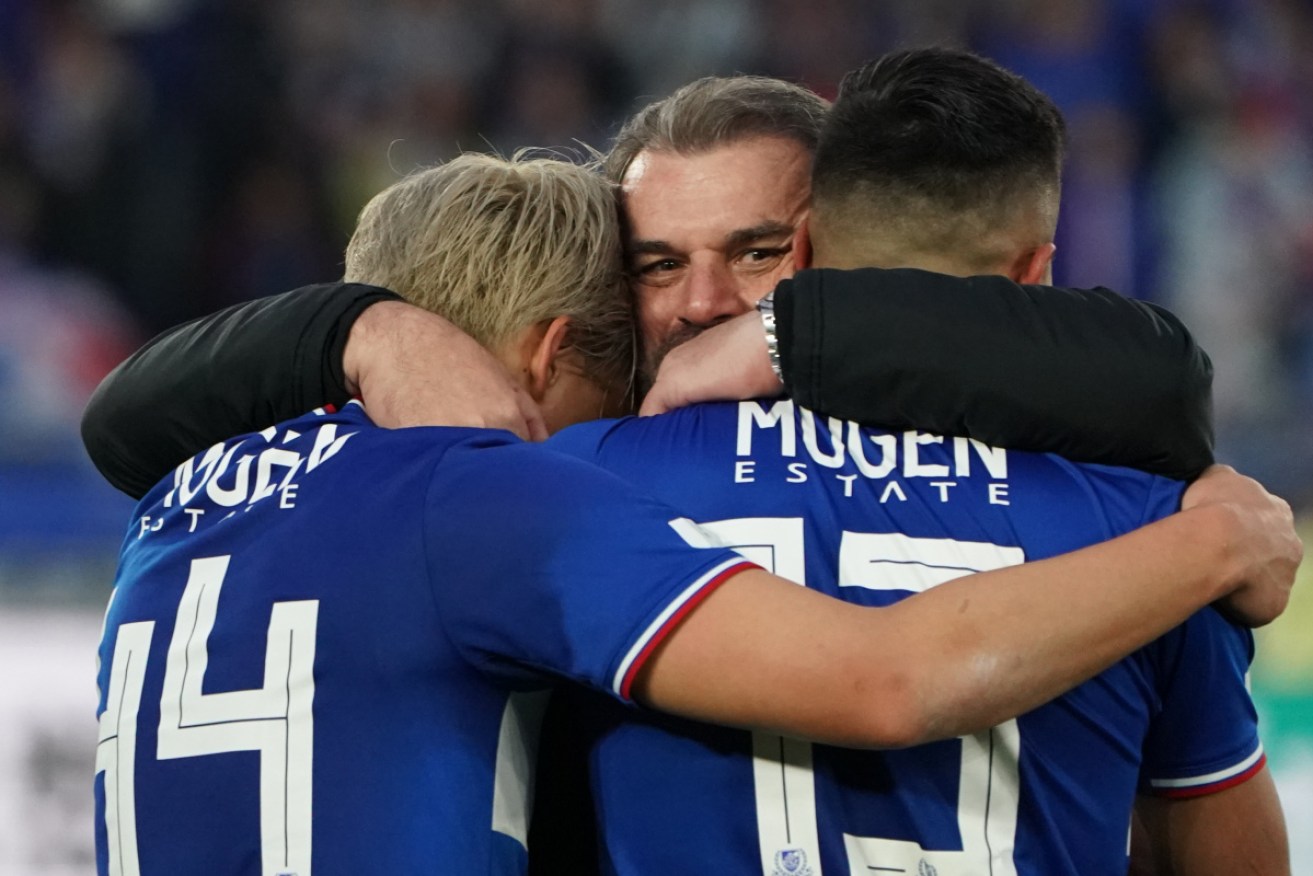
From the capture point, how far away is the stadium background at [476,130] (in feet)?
21.8

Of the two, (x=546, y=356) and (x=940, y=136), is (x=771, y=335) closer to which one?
Result: (x=940, y=136)

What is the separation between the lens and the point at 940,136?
77.9 inches

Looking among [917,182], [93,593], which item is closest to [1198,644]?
[917,182]

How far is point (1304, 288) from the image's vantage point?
7.04 metres

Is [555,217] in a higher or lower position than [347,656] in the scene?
higher

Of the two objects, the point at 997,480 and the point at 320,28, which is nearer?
the point at 997,480

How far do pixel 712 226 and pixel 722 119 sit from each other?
23cm

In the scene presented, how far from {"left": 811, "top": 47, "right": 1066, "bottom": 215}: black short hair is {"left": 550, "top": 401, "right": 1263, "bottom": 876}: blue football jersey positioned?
31cm

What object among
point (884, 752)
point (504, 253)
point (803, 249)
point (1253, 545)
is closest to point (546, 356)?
point (504, 253)

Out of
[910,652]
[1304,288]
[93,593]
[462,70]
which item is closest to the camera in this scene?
[910,652]

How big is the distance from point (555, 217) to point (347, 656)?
0.85m

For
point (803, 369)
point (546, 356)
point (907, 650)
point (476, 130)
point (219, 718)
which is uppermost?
point (803, 369)

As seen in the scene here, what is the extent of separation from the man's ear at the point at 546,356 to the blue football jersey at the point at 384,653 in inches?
16.7

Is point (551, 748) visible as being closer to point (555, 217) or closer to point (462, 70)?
point (555, 217)
